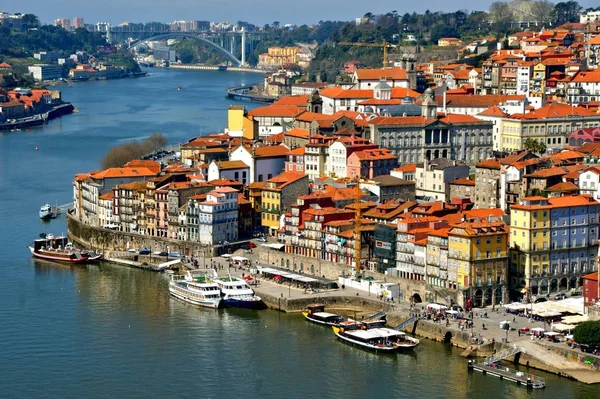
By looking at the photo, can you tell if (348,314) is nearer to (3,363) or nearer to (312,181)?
(3,363)

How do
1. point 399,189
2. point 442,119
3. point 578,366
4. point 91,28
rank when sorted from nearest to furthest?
point 578,366 < point 399,189 < point 442,119 < point 91,28

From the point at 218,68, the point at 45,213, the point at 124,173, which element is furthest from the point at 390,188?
the point at 218,68

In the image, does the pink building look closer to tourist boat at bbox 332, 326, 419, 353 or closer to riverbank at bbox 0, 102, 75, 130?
tourist boat at bbox 332, 326, 419, 353

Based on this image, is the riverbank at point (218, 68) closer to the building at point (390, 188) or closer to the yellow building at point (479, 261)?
the building at point (390, 188)

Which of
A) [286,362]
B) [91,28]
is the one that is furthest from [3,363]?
[91,28]

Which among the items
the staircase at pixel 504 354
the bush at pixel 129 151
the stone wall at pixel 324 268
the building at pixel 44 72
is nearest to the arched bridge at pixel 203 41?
the building at pixel 44 72

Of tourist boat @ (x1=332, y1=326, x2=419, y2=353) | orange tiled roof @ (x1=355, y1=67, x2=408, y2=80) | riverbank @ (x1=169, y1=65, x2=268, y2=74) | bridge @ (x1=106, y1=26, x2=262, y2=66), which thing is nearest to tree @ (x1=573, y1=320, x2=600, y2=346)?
tourist boat @ (x1=332, y1=326, x2=419, y2=353)
